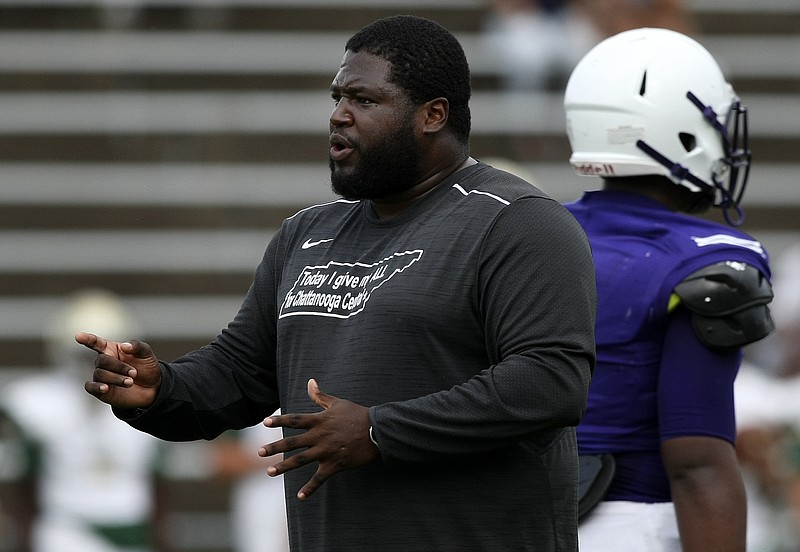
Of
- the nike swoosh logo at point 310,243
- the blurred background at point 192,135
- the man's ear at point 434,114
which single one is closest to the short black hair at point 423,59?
the man's ear at point 434,114

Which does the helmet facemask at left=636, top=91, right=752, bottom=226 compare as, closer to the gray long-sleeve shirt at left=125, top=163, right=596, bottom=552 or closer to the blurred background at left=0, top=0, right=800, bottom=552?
the gray long-sleeve shirt at left=125, top=163, right=596, bottom=552

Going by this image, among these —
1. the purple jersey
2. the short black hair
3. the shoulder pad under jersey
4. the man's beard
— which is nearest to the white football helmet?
the purple jersey

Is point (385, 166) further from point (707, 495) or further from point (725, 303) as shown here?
point (707, 495)

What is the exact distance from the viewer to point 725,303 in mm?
3107

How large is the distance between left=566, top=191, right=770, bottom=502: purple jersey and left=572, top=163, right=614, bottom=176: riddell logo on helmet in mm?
180

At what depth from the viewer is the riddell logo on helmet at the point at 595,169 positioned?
3.49m

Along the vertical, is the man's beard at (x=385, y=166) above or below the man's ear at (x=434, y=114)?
below

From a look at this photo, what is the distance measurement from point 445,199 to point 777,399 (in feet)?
16.2

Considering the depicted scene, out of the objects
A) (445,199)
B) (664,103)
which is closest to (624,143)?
(664,103)

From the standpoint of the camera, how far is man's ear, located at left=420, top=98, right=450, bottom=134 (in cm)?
296

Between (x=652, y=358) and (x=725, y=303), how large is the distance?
0.21 m

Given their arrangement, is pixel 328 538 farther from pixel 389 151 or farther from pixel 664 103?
pixel 664 103

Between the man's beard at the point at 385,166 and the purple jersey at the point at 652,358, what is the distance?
0.57 meters

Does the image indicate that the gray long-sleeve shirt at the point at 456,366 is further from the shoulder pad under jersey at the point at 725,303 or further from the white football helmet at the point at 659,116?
the white football helmet at the point at 659,116
